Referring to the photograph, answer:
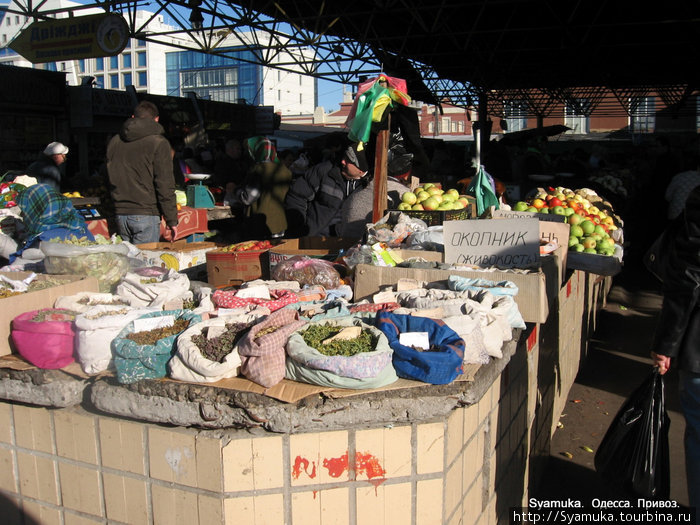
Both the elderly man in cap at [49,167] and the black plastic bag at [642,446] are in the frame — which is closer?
the black plastic bag at [642,446]

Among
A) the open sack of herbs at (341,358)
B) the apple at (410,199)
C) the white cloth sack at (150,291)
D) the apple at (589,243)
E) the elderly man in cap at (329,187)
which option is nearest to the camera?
the open sack of herbs at (341,358)

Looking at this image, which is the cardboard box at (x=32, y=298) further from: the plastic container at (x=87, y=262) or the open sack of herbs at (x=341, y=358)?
the open sack of herbs at (x=341, y=358)

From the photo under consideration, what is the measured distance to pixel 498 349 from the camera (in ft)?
7.81

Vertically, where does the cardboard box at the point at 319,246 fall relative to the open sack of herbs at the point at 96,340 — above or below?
above

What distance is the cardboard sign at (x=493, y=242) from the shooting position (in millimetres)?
3018

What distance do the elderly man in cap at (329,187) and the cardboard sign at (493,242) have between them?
6.02ft

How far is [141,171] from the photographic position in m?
4.76

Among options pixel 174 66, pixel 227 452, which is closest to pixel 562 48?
pixel 227 452

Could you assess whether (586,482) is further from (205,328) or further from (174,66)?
(174,66)

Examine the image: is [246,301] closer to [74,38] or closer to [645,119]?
[74,38]

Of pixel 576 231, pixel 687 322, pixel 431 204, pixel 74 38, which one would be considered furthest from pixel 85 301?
pixel 74 38

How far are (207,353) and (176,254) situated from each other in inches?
102

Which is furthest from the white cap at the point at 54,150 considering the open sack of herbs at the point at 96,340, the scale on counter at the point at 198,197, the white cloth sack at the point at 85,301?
the open sack of herbs at the point at 96,340

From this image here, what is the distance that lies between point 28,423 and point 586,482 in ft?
9.81
